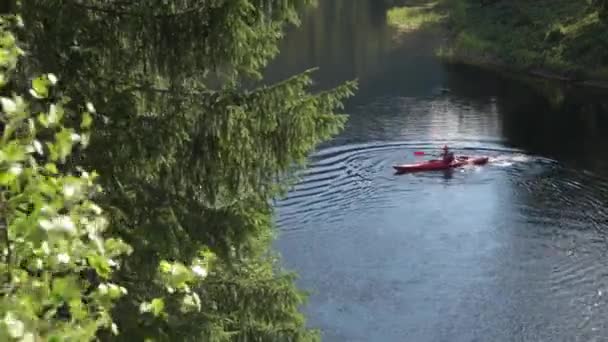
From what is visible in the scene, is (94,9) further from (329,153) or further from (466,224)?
(329,153)

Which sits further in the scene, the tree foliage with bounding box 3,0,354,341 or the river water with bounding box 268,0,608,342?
the river water with bounding box 268,0,608,342

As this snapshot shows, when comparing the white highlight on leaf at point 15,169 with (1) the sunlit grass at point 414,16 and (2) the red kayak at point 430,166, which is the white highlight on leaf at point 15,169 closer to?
(2) the red kayak at point 430,166

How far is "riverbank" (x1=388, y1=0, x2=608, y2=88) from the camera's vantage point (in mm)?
41281

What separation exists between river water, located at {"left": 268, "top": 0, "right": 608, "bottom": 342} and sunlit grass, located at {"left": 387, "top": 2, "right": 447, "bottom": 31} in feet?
56.6

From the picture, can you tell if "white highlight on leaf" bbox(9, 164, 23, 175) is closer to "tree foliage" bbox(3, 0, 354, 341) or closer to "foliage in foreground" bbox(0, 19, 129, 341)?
"foliage in foreground" bbox(0, 19, 129, 341)

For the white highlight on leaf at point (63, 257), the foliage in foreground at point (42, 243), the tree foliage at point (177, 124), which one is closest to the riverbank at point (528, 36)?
the tree foliage at point (177, 124)

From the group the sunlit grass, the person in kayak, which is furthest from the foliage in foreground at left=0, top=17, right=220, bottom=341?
the sunlit grass

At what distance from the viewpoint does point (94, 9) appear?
690cm

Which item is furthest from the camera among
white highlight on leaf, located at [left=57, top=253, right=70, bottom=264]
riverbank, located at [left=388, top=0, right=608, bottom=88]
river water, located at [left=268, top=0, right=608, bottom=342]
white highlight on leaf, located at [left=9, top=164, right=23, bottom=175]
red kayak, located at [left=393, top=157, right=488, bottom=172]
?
riverbank, located at [left=388, top=0, right=608, bottom=88]

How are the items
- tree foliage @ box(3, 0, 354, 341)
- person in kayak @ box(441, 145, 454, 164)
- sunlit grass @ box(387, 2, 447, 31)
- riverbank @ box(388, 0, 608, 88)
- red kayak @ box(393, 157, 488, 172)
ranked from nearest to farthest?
tree foliage @ box(3, 0, 354, 341) → red kayak @ box(393, 157, 488, 172) → person in kayak @ box(441, 145, 454, 164) → riverbank @ box(388, 0, 608, 88) → sunlit grass @ box(387, 2, 447, 31)

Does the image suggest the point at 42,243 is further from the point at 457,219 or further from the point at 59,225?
the point at 457,219

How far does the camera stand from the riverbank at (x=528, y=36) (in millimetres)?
41281

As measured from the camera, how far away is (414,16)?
196 feet

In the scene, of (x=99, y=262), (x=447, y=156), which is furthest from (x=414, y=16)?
(x=99, y=262)
